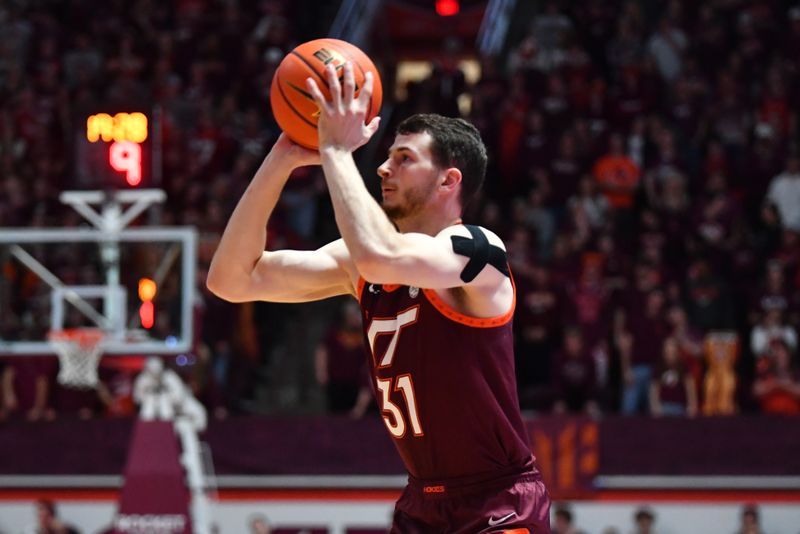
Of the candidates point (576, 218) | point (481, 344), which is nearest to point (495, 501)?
point (481, 344)

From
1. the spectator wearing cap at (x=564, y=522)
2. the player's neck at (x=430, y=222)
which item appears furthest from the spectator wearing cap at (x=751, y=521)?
the player's neck at (x=430, y=222)

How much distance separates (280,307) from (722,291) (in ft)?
17.0

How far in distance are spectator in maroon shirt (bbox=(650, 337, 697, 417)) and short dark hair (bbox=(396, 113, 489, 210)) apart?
898 centimetres

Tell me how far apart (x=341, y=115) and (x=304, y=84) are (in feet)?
1.29

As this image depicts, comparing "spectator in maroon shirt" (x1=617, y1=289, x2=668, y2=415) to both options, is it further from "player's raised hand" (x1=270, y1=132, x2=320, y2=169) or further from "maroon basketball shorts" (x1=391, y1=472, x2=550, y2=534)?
"player's raised hand" (x1=270, y1=132, x2=320, y2=169)

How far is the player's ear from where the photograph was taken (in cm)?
488

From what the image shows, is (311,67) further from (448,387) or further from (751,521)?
(751,521)

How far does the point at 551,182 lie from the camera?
1609 centimetres

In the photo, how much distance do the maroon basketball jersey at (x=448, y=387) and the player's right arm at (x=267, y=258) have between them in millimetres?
435

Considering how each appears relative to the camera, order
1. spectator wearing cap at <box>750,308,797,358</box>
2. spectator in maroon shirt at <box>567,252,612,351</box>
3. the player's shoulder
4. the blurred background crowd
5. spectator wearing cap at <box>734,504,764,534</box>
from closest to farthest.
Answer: the player's shoulder < spectator wearing cap at <box>734,504,764,534</box> < spectator wearing cap at <box>750,308,797,358</box> < the blurred background crowd < spectator in maroon shirt at <box>567,252,612,351</box>

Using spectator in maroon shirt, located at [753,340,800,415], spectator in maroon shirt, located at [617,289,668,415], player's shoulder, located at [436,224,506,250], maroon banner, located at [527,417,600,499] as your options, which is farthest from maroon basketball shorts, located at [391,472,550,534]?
spectator in maroon shirt, located at [617,289,668,415]

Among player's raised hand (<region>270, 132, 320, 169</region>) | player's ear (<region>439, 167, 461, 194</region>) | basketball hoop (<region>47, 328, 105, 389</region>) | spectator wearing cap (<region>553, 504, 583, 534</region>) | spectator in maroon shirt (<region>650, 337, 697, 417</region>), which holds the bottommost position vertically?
spectator wearing cap (<region>553, 504, 583, 534</region>)

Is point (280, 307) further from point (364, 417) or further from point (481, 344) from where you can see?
point (481, 344)

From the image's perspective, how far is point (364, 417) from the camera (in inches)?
535
